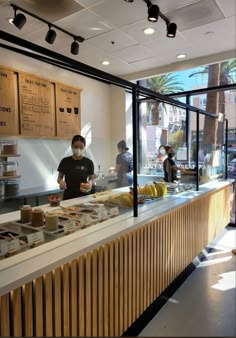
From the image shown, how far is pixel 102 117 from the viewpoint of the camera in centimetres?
576

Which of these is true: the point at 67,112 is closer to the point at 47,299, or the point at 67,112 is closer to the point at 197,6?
the point at 197,6

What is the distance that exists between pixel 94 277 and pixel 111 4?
2884 millimetres

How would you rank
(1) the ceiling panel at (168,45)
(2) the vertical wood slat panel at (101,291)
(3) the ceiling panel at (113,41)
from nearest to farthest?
1. (2) the vertical wood slat panel at (101,291)
2. (3) the ceiling panel at (113,41)
3. (1) the ceiling panel at (168,45)

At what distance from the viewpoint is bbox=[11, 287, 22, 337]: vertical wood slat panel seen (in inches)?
44.6

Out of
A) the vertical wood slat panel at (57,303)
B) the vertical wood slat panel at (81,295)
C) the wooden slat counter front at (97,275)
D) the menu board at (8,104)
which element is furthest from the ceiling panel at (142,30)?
the vertical wood slat panel at (57,303)

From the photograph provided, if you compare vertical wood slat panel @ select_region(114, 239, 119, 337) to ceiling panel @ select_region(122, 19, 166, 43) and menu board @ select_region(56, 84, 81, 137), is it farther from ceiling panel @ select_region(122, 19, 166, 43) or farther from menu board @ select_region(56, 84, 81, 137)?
ceiling panel @ select_region(122, 19, 166, 43)

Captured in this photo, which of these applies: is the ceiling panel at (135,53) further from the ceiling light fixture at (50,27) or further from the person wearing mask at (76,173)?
the person wearing mask at (76,173)

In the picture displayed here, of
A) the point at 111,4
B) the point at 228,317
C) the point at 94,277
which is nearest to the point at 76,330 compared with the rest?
the point at 94,277

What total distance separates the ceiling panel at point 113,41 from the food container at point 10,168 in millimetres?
2240

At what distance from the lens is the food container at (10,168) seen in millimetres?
2826

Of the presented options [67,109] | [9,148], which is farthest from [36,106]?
[9,148]

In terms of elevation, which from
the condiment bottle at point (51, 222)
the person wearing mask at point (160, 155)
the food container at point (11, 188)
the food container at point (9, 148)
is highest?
the food container at point (9, 148)

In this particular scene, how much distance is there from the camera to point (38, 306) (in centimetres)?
122

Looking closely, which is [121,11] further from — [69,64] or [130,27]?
[69,64]
